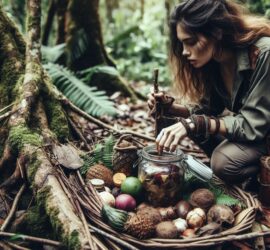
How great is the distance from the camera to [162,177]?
111 inches

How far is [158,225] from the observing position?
2.56 meters

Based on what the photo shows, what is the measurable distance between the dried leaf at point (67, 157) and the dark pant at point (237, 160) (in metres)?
1.05

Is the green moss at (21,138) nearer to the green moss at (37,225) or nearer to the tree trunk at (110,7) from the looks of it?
the green moss at (37,225)

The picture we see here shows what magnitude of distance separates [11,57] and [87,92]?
5.02 ft

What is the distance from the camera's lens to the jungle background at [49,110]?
2.64 meters

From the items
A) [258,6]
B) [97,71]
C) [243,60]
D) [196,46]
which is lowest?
[97,71]

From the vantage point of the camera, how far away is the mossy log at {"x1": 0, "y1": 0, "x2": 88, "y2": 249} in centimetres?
251

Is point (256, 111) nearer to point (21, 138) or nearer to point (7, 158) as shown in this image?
point (21, 138)

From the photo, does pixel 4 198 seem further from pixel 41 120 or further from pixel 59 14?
pixel 59 14

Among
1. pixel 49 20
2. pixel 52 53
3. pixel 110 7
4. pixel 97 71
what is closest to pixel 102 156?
pixel 97 71

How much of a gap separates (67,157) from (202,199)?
102 centimetres

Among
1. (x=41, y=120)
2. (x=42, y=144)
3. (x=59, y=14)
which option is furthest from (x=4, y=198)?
(x=59, y=14)

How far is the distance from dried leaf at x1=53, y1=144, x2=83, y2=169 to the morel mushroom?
3.23ft

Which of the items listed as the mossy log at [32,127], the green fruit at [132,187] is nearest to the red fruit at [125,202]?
the green fruit at [132,187]
